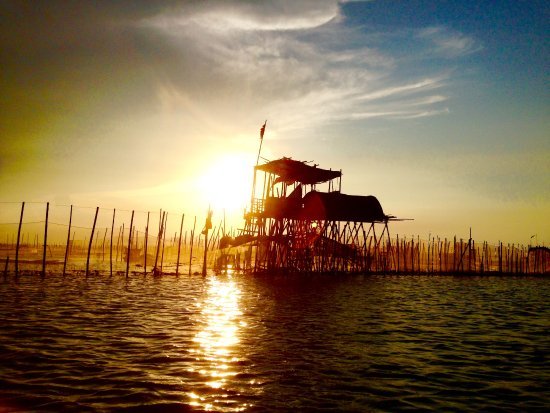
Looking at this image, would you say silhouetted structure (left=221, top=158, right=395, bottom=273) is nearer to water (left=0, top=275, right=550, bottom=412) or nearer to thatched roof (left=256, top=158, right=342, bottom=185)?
thatched roof (left=256, top=158, right=342, bottom=185)

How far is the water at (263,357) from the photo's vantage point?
6.84 meters

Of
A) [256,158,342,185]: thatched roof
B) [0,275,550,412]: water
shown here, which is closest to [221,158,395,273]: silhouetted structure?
[256,158,342,185]: thatched roof

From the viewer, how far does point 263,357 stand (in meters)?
9.42

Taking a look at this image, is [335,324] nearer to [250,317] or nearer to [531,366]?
[250,317]

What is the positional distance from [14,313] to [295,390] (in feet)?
38.1

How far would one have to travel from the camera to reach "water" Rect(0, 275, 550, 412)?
684cm

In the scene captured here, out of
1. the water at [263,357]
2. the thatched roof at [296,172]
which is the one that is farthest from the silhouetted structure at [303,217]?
the water at [263,357]

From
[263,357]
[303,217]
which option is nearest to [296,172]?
[303,217]

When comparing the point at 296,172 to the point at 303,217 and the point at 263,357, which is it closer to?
the point at 303,217

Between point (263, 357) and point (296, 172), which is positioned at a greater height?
point (296, 172)

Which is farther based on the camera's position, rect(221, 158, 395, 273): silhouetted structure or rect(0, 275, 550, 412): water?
rect(221, 158, 395, 273): silhouetted structure

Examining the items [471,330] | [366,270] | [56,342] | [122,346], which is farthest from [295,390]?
[366,270]

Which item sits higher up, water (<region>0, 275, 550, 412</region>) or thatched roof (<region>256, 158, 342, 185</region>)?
thatched roof (<region>256, 158, 342, 185</region>)

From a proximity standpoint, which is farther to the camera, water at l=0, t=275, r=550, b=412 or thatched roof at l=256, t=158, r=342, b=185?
thatched roof at l=256, t=158, r=342, b=185
